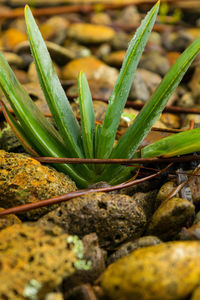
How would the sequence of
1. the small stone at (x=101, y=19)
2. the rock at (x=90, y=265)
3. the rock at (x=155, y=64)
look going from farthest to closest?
the small stone at (x=101, y=19) → the rock at (x=155, y=64) → the rock at (x=90, y=265)

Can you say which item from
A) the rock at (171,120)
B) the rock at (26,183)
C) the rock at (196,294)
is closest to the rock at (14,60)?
the rock at (171,120)

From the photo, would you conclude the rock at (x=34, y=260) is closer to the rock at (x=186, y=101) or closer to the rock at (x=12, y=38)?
the rock at (x=186, y=101)

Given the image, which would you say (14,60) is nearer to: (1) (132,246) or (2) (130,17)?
(2) (130,17)

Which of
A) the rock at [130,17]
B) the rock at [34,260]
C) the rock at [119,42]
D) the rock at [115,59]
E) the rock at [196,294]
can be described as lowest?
the rock at [34,260]

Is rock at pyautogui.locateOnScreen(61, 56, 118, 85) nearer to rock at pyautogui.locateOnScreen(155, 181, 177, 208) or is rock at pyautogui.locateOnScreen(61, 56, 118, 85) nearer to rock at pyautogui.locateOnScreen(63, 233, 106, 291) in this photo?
rock at pyautogui.locateOnScreen(155, 181, 177, 208)

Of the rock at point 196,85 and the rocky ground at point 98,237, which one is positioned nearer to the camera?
the rocky ground at point 98,237

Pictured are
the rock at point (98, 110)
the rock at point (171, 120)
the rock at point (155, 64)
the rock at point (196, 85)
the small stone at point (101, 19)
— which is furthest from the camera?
the small stone at point (101, 19)

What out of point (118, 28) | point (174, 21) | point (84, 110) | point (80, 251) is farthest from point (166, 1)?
point (80, 251)
